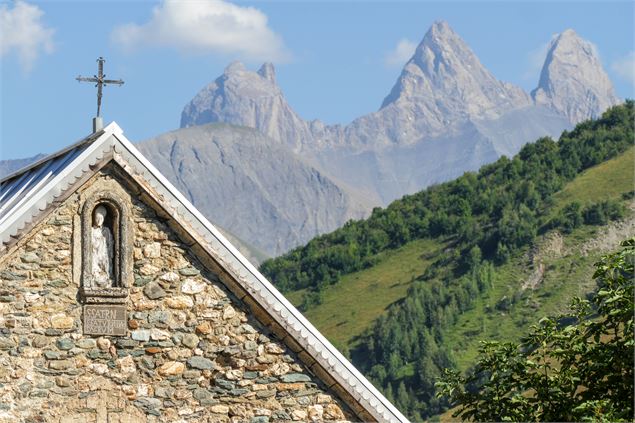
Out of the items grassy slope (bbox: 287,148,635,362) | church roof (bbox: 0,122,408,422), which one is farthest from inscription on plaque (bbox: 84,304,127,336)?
grassy slope (bbox: 287,148,635,362)

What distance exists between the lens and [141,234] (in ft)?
42.4

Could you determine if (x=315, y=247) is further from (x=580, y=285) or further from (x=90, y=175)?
(x=90, y=175)

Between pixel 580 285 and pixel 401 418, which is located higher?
pixel 580 285

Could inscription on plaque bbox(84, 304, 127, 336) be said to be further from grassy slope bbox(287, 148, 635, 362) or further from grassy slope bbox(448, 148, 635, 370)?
grassy slope bbox(287, 148, 635, 362)

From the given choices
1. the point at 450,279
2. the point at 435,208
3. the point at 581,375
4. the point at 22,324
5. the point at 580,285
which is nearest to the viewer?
the point at 22,324

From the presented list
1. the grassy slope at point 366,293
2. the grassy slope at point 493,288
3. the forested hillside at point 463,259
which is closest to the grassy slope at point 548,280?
the grassy slope at point 493,288

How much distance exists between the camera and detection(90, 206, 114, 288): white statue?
41.7ft

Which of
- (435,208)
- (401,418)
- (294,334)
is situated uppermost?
(435,208)

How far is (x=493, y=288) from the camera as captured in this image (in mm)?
127250

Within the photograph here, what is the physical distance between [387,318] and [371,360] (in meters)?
6.23

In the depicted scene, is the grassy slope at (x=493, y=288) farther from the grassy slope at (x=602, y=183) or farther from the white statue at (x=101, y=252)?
the white statue at (x=101, y=252)

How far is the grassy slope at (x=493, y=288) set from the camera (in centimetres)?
11650

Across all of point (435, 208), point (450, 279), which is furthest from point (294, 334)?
point (435, 208)

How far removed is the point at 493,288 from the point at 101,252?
116206mm
